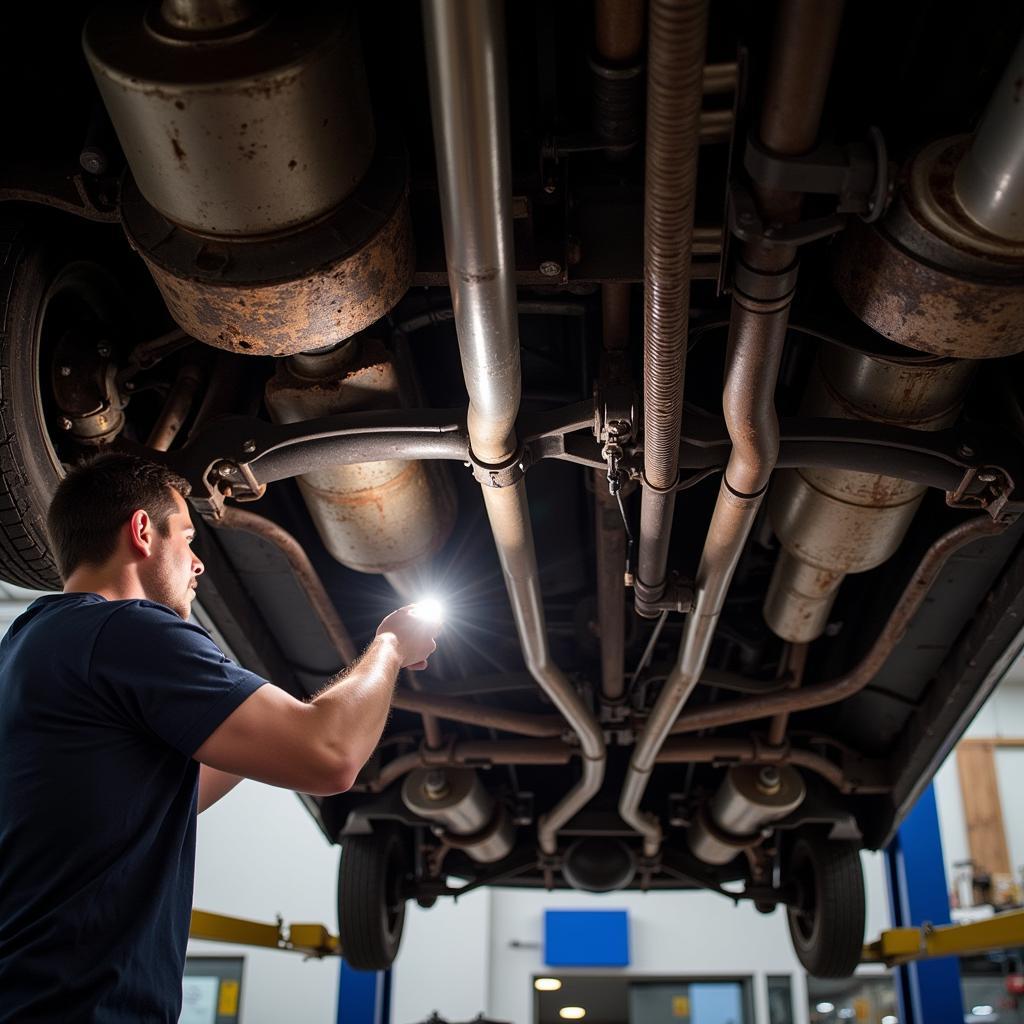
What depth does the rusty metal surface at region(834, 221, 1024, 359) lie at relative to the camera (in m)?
1.50

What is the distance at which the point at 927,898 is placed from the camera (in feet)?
14.4

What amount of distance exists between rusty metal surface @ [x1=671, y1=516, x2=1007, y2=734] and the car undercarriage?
13mm

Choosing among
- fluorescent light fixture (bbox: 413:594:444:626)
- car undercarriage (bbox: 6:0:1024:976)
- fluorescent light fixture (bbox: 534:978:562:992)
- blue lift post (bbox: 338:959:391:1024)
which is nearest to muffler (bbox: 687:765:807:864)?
car undercarriage (bbox: 6:0:1024:976)

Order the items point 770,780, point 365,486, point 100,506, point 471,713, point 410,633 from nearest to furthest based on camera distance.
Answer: point 100,506 < point 410,633 < point 365,486 < point 471,713 < point 770,780

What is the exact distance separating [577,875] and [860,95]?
3468mm

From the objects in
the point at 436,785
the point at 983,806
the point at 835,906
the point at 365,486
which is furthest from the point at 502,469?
the point at 983,806

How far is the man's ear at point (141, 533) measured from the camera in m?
1.52

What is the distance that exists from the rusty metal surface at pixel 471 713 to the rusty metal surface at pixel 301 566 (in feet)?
0.92

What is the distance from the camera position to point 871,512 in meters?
2.30

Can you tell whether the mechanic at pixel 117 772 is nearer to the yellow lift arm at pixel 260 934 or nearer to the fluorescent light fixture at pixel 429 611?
the fluorescent light fixture at pixel 429 611

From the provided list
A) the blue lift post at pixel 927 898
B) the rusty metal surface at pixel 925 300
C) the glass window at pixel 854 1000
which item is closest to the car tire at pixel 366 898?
the blue lift post at pixel 927 898

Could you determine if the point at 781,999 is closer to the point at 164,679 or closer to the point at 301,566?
the point at 301,566

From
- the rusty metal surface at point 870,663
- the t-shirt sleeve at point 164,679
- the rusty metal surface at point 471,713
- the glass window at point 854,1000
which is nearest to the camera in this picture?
the t-shirt sleeve at point 164,679

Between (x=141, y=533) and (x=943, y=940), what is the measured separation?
151 inches
